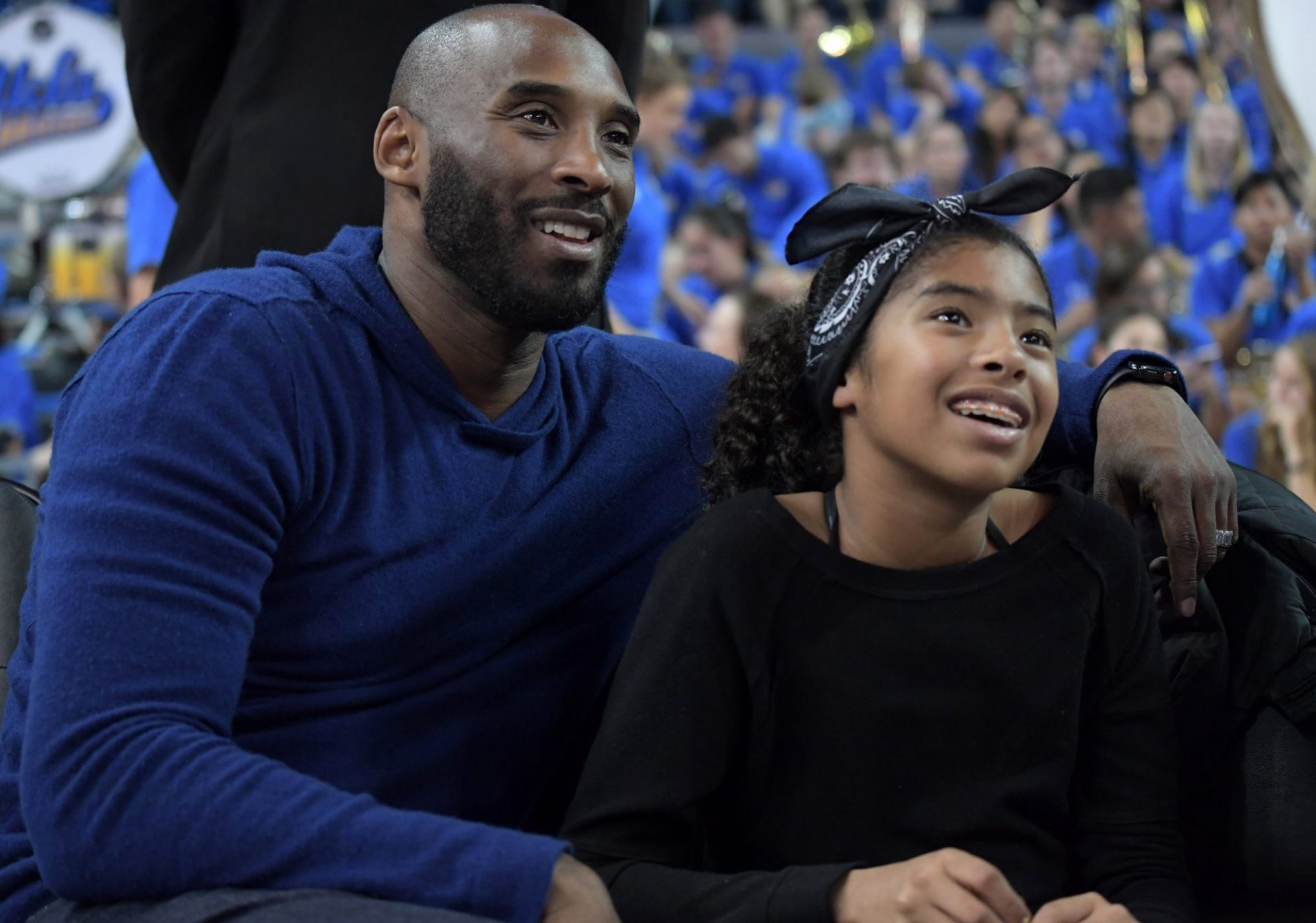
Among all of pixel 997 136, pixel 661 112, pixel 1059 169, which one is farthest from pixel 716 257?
pixel 1059 169

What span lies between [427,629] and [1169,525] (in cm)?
73

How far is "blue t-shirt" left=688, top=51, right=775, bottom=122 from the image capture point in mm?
9344

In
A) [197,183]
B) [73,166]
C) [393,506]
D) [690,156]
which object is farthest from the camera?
[690,156]

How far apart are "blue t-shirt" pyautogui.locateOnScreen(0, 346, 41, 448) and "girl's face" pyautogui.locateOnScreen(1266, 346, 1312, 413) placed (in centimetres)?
459

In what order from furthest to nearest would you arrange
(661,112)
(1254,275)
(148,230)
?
(661,112), (1254,275), (148,230)

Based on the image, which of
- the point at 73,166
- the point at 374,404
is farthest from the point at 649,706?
the point at 73,166

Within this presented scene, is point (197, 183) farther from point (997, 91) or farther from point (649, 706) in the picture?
point (997, 91)

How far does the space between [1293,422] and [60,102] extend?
560cm

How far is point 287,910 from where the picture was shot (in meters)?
1.17

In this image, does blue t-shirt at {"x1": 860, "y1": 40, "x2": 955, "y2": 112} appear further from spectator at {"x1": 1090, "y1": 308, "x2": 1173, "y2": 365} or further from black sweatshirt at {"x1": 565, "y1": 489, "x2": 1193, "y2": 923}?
black sweatshirt at {"x1": 565, "y1": 489, "x2": 1193, "y2": 923}

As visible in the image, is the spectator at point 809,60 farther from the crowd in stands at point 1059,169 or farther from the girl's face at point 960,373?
the girl's face at point 960,373

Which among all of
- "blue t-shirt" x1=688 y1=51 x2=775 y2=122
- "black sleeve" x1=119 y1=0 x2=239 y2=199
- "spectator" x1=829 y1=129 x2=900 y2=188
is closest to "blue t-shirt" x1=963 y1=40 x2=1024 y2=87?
"blue t-shirt" x1=688 y1=51 x2=775 y2=122

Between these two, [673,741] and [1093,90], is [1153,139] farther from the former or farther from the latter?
[673,741]

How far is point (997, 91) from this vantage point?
8.45 m
